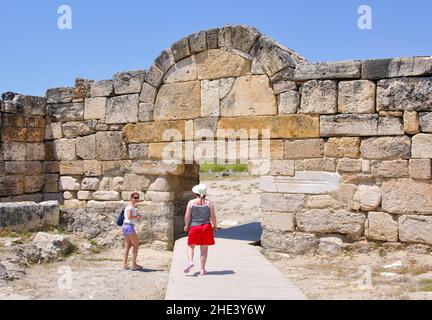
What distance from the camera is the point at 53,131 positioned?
10445 mm

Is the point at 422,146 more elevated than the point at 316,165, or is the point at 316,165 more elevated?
the point at 422,146

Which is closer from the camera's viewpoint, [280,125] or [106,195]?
[280,125]

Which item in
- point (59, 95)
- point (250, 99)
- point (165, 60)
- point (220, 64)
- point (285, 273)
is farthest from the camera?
point (59, 95)

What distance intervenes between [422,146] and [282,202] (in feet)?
7.43

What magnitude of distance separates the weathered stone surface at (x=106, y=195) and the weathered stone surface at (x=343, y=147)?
13.5 feet

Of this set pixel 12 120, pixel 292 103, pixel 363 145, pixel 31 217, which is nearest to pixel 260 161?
pixel 292 103

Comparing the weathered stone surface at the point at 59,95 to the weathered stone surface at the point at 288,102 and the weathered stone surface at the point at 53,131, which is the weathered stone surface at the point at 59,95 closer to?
the weathered stone surface at the point at 53,131

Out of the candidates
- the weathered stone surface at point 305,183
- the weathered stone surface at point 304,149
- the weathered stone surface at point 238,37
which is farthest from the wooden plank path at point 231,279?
the weathered stone surface at point 238,37

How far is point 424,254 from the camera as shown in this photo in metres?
7.36

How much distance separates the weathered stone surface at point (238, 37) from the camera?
8445 millimetres

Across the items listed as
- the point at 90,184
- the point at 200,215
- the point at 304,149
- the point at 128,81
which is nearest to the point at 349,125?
the point at 304,149

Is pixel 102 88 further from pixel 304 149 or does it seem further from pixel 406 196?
pixel 406 196
